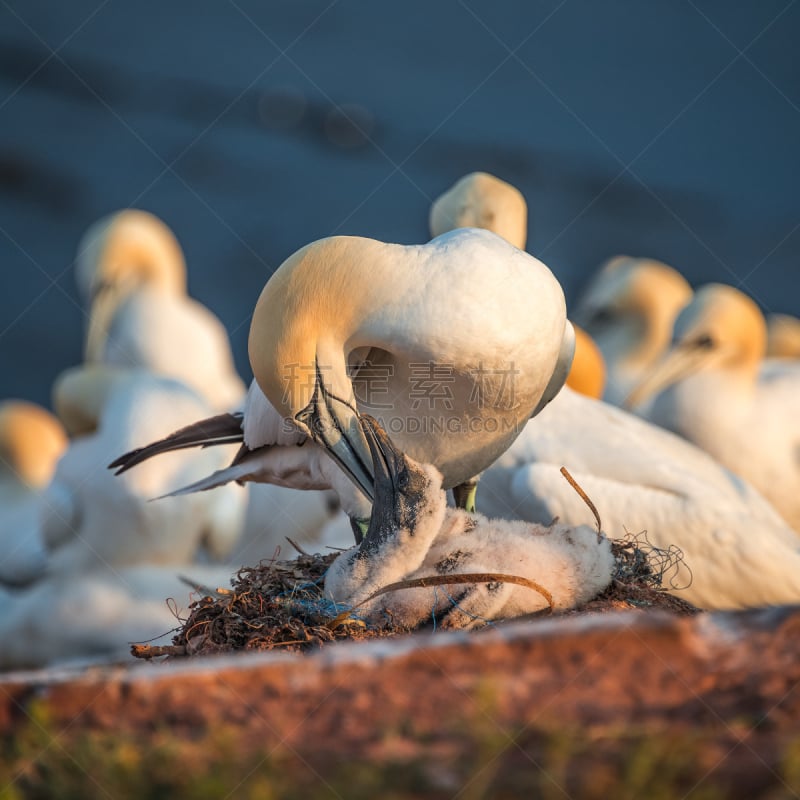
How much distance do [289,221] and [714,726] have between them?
16067 millimetres

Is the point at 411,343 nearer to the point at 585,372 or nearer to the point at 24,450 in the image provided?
the point at 585,372

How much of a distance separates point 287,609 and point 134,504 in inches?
172

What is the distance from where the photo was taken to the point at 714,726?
7.02 feet

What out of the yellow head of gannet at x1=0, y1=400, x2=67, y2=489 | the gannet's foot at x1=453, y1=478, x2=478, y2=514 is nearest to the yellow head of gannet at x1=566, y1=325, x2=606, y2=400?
the gannet's foot at x1=453, y1=478, x2=478, y2=514

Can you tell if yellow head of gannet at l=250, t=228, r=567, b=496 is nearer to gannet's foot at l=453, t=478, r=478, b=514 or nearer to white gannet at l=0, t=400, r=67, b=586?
gannet's foot at l=453, t=478, r=478, b=514

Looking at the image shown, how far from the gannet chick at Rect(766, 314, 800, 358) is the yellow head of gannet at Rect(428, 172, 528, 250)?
661 cm

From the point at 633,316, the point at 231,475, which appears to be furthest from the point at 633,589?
the point at 633,316

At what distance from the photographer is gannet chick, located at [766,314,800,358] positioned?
12086 millimetres

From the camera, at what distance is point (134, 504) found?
7977mm

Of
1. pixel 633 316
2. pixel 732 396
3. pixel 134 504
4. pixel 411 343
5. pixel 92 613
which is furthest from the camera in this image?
pixel 633 316

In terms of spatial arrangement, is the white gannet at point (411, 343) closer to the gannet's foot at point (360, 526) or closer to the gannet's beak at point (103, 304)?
the gannet's foot at point (360, 526)

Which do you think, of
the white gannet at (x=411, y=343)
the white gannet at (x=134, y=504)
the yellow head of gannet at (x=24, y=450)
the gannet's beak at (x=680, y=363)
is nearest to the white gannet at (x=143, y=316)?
the yellow head of gannet at (x=24, y=450)

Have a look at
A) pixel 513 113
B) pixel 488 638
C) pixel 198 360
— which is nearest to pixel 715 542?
pixel 488 638

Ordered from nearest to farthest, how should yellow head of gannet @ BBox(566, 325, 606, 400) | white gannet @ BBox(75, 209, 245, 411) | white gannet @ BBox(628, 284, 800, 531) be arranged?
yellow head of gannet @ BBox(566, 325, 606, 400) < white gannet @ BBox(628, 284, 800, 531) < white gannet @ BBox(75, 209, 245, 411)
